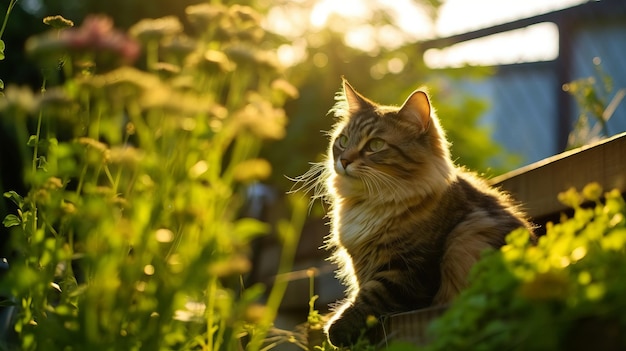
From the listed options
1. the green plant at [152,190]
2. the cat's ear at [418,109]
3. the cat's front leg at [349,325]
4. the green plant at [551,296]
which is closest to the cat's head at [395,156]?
the cat's ear at [418,109]

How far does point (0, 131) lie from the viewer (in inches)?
291

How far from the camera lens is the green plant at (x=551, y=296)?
124 cm

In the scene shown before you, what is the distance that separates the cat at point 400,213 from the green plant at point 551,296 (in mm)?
950

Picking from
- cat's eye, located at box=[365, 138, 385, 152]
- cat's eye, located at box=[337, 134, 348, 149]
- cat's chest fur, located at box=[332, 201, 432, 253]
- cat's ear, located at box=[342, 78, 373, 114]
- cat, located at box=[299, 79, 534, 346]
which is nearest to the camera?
cat, located at box=[299, 79, 534, 346]

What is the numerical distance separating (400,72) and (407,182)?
317 inches

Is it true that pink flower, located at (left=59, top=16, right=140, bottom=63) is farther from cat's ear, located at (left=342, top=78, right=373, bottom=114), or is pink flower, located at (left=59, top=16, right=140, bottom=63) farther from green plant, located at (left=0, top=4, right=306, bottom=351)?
cat's ear, located at (left=342, top=78, right=373, bottom=114)

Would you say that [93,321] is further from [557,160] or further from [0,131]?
[0,131]

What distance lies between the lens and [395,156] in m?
3.13

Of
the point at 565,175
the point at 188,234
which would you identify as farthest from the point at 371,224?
the point at 188,234

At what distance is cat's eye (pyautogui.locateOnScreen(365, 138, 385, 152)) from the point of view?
3.18 m

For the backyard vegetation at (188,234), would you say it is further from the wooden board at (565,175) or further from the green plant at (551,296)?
the wooden board at (565,175)

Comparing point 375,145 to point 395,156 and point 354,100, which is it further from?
point 354,100

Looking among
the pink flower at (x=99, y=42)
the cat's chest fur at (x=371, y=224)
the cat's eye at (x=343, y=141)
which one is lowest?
the cat's chest fur at (x=371, y=224)

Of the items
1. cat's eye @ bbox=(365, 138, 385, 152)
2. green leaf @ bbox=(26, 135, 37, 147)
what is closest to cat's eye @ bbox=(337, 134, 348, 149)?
cat's eye @ bbox=(365, 138, 385, 152)
